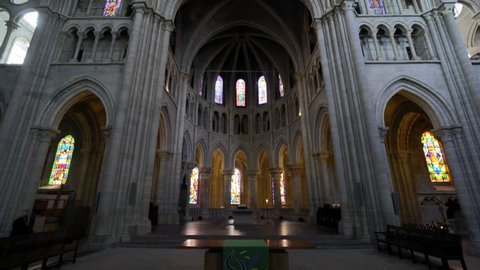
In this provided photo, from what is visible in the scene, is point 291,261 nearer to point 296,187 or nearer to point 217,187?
point 296,187

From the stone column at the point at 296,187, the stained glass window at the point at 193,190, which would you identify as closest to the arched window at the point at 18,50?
the stained glass window at the point at 193,190

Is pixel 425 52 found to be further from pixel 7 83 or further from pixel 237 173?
pixel 237 173

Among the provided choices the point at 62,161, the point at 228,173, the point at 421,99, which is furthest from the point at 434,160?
the point at 62,161

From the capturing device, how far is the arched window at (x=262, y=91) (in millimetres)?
27097

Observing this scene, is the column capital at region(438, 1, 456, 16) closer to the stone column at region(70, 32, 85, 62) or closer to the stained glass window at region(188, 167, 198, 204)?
the stone column at region(70, 32, 85, 62)

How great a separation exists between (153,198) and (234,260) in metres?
15.0

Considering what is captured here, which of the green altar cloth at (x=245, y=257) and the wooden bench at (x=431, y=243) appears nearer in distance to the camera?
the green altar cloth at (x=245, y=257)

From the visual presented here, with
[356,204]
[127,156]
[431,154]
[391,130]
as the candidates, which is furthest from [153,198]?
[431,154]

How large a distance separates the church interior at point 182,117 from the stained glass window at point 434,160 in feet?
0.24

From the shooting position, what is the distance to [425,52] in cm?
1200

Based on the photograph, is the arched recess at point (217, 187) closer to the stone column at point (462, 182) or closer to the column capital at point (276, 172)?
the column capital at point (276, 172)

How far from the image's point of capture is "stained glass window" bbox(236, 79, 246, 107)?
27.5m

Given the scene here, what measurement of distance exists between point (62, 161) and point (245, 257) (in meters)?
20.1

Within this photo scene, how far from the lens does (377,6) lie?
13.5 m
